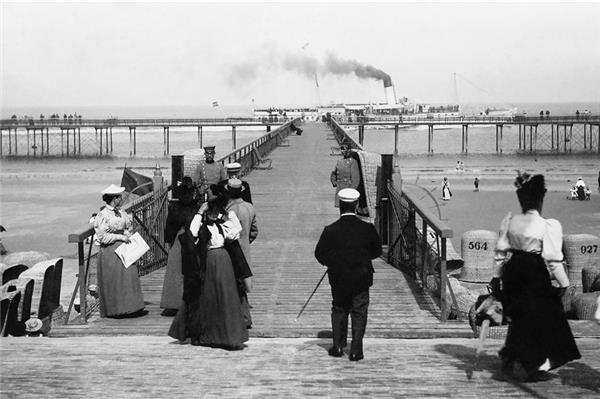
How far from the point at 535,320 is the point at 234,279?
8.63ft

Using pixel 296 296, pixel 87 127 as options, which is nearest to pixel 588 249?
pixel 296 296

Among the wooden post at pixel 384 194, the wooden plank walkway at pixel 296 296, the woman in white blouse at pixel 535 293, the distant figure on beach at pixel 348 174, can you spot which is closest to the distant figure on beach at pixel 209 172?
the wooden plank walkway at pixel 296 296

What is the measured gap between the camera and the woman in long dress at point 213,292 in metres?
7.65

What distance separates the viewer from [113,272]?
9148 mm

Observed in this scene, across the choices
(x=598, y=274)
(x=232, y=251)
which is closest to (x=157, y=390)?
(x=232, y=251)

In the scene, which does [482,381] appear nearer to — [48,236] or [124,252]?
[124,252]

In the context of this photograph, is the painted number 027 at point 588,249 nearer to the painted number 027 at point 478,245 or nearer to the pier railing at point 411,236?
the painted number 027 at point 478,245

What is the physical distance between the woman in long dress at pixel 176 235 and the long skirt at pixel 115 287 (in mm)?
306

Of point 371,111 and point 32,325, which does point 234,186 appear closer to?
point 32,325

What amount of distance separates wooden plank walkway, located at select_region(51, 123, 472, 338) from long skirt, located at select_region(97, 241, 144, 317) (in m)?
0.14

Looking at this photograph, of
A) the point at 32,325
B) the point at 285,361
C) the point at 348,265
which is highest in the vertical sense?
the point at 348,265

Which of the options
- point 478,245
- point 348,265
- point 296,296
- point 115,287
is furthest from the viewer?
point 478,245

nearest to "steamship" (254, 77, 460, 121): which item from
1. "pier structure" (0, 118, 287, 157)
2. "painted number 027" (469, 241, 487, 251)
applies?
"pier structure" (0, 118, 287, 157)

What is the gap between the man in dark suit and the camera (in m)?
7.31
